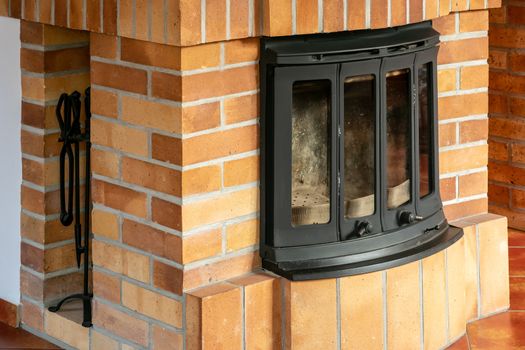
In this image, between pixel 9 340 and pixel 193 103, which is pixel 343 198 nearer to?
pixel 193 103

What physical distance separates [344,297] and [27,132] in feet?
3.17

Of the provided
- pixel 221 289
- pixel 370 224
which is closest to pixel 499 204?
pixel 370 224

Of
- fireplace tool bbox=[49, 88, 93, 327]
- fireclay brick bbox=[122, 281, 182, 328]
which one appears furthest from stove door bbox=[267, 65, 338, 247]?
fireplace tool bbox=[49, 88, 93, 327]

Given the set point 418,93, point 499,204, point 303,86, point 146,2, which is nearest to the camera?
point 146,2

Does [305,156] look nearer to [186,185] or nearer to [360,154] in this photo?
[360,154]

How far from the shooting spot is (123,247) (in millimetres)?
3277

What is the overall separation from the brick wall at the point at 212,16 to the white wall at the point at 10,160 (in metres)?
0.11

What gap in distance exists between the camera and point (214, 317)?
3.14 m

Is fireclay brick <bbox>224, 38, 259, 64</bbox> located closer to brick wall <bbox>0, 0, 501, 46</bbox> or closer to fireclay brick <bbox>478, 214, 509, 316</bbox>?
brick wall <bbox>0, 0, 501, 46</bbox>

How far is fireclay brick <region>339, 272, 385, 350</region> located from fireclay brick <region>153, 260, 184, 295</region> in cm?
44

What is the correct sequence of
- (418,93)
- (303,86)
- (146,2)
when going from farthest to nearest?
(418,93), (303,86), (146,2)

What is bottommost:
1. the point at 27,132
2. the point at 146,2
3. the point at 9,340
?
the point at 9,340

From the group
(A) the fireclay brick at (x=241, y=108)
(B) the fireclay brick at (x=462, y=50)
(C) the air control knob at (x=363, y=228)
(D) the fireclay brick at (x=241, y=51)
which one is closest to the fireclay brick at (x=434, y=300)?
(C) the air control knob at (x=363, y=228)

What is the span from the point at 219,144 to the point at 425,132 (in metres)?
0.70
